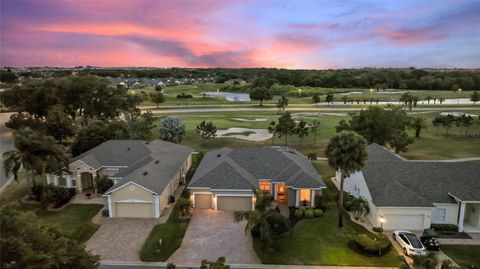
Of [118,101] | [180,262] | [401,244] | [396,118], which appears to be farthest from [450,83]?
[180,262]

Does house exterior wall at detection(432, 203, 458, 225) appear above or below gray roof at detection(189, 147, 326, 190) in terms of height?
below

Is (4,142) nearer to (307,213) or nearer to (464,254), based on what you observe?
(307,213)

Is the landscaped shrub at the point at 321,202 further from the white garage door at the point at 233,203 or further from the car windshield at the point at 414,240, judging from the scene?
the car windshield at the point at 414,240

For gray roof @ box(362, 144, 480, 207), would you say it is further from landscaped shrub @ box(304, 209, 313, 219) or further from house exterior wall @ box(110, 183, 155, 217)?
house exterior wall @ box(110, 183, 155, 217)

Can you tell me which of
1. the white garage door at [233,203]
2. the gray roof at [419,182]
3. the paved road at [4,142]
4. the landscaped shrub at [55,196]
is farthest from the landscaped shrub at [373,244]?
the paved road at [4,142]

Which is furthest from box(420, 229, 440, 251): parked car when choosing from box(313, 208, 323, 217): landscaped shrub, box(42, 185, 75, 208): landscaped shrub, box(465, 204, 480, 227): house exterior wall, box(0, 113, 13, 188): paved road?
box(0, 113, 13, 188): paved road

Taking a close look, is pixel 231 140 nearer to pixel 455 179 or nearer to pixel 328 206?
pixel 328 206
